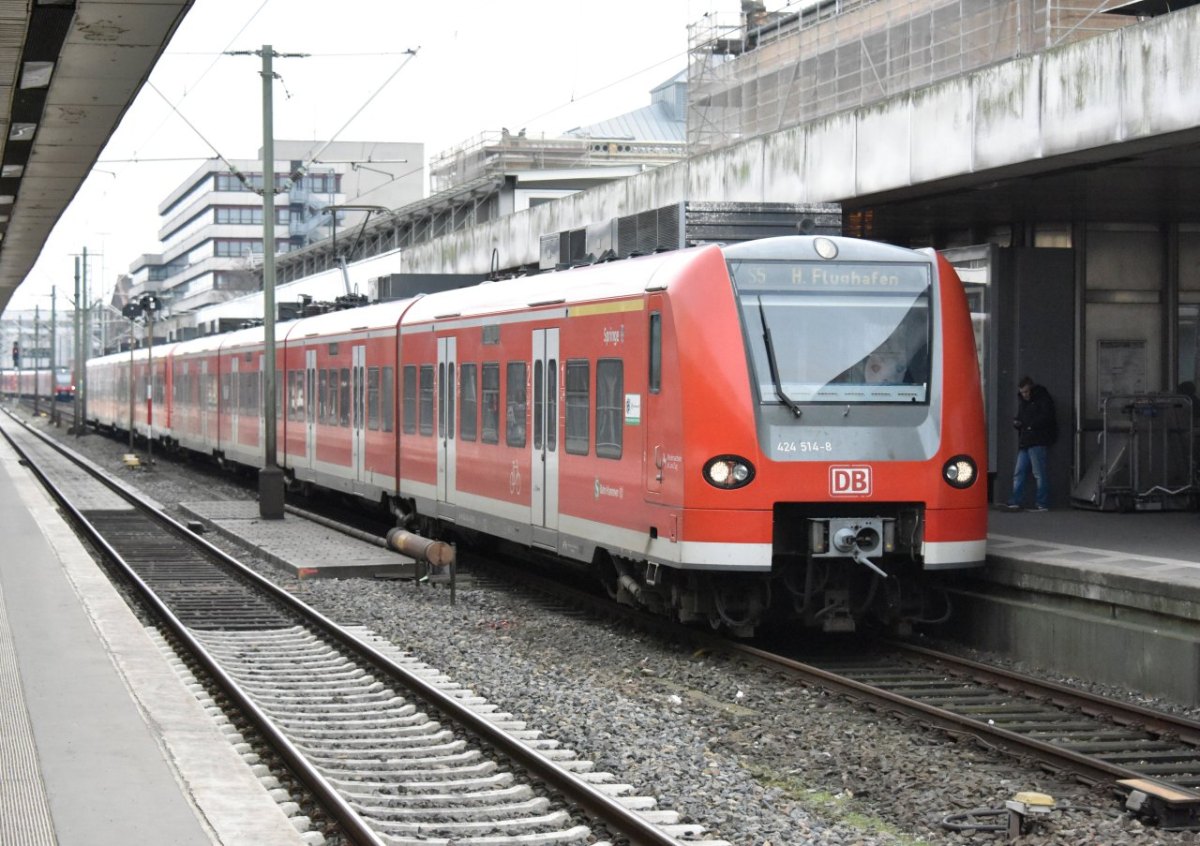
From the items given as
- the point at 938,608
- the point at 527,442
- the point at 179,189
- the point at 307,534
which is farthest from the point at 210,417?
the point at 179,189

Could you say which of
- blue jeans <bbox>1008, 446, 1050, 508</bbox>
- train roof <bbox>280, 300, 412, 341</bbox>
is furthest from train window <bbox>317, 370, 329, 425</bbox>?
blue jeans <bbox>1008, 446, 1050, 508</bbox>

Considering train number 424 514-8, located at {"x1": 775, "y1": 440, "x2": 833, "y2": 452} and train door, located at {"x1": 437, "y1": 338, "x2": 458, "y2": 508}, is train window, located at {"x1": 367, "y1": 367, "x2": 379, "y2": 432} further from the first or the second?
train number 424 514-8, located at {"x1": 775, "y1": 440, "x2": 833, "y2": 452}

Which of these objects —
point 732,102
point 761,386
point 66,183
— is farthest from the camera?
point 732,102

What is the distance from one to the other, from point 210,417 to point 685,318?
1016 inches

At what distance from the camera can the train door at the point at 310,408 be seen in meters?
25.5

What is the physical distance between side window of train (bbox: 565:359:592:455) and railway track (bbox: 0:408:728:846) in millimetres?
2325

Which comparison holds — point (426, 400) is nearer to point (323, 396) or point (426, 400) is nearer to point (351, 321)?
point (351, 321)

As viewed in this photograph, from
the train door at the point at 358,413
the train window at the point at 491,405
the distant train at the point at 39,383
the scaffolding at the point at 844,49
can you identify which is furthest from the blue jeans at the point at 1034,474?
the distant train at the point at 39,383

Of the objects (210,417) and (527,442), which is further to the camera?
(210,417)

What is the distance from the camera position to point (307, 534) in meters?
21.8

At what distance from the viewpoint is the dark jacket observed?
1777 cm

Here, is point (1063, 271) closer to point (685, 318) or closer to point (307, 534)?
A: point (685, 318)

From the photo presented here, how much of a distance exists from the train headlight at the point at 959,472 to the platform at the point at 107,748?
5.50 meters

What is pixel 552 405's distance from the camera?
1469 centimetres
